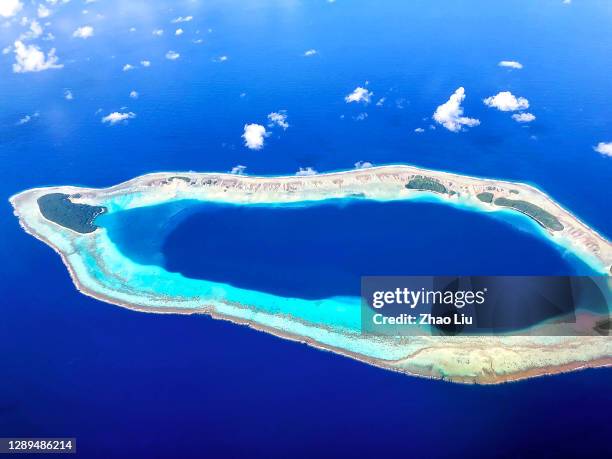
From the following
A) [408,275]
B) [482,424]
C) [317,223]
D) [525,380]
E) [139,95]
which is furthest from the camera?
[139,95]

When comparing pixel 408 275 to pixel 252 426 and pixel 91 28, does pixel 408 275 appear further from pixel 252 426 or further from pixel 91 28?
pixel 91 28

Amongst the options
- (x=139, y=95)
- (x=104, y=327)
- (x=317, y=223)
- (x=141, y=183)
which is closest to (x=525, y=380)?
(x=317, y=223)

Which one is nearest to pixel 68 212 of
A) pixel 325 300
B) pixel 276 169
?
pixel 276 169

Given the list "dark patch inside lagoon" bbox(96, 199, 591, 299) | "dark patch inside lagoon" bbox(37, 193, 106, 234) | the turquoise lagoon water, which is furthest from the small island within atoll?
"dark patch inside lagoon" bbox(96, 199, 591, 299)

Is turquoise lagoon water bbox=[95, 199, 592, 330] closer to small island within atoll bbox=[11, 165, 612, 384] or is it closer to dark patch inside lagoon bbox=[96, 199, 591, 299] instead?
dark patch inside lagoon bbox=[96, 199, 591, 299]

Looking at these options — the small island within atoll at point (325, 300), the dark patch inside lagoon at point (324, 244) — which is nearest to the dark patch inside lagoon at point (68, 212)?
the small island within atoll at point (325, 300)
